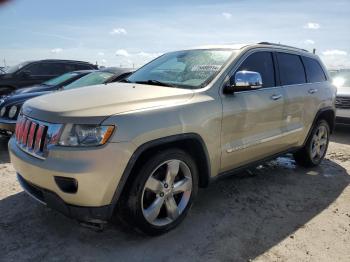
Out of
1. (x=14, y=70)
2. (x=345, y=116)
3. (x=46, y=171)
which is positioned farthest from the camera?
(x=14, y=70)

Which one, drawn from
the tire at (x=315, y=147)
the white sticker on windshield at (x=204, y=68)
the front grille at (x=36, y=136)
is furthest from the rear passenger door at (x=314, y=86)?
the front grille at (x=36, y=136)

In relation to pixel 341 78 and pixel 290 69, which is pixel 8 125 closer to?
pixel 290 69

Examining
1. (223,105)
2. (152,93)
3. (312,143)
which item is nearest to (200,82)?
(223,105)

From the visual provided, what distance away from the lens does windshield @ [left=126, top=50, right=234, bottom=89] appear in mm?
3785

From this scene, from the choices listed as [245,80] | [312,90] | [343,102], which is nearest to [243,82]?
[245,80]

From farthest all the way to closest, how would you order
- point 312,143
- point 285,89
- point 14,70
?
point 14,70, point 312,143, point 285,89

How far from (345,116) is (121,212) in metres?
6.77

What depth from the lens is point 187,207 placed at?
3.53 metres

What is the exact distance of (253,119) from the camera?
3.97 meters

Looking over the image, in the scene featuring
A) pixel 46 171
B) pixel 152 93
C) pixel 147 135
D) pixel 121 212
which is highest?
pixel 152 93

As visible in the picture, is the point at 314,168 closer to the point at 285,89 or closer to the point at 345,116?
the point at 285,89

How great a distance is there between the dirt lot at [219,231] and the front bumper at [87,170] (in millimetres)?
→ 529

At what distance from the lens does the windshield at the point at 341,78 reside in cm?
962

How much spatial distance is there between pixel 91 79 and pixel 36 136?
469 cm
